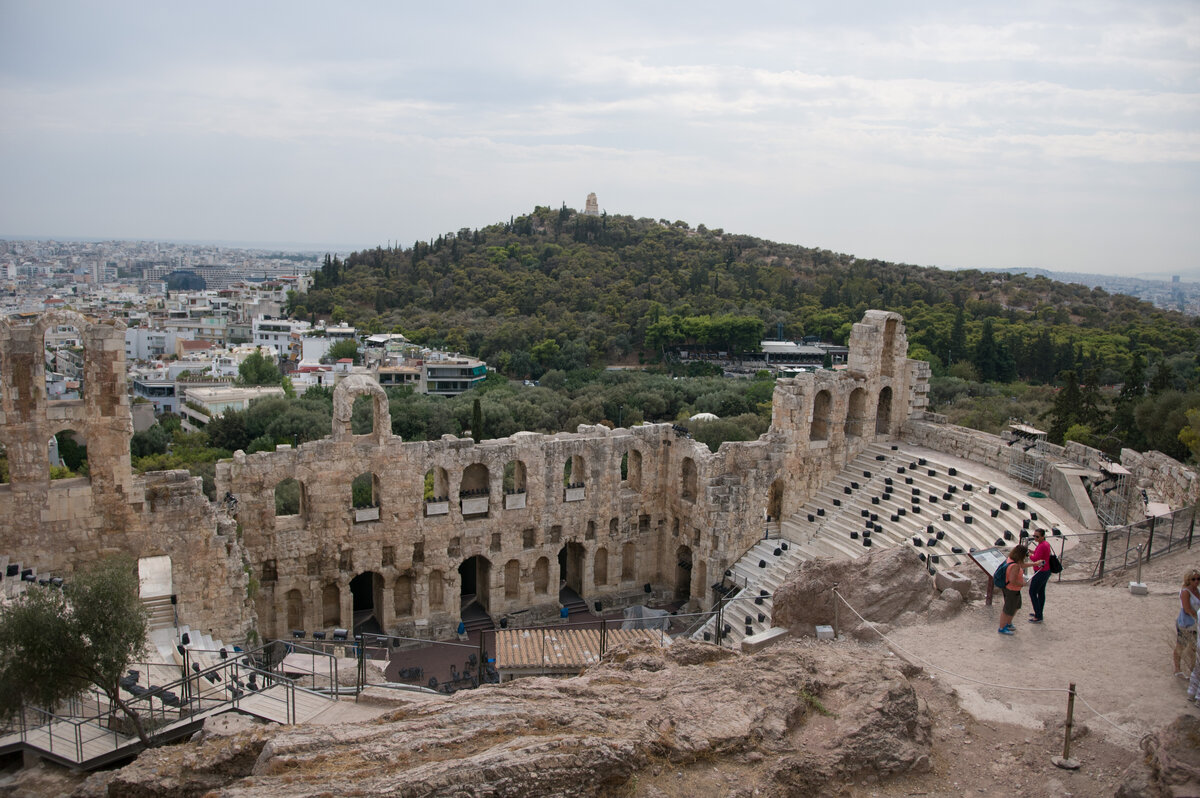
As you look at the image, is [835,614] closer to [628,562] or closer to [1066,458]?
[1066,458]

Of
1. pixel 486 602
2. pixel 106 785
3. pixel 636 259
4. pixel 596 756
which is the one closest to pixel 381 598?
pixel 486 602

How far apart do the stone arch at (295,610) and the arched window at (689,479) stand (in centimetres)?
1460

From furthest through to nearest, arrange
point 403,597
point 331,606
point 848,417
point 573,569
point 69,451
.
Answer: point 69,451 → point 573,569 → point 848,417 → point 403,597 → point 331,606

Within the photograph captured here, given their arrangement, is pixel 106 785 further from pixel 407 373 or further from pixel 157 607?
pixel 407 373

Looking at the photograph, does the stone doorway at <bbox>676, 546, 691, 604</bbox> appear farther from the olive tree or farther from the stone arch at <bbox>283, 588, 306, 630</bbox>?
the olive tree

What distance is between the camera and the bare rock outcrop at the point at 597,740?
9.63 m

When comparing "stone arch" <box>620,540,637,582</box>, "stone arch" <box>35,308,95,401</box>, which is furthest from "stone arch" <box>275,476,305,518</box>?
"stone arch" <box>620,540,637,582</box>

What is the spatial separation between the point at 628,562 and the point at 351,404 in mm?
13315

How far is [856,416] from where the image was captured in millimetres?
34156

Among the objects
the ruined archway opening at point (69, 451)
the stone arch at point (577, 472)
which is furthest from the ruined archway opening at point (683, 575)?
the ruined archway opening at point (69, 451)

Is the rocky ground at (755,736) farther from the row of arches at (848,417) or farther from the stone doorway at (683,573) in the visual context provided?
the stone doorway at (683,573)

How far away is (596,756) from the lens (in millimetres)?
9781

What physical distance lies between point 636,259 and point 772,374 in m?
42.1

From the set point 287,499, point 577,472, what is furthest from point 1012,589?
point 287,499
